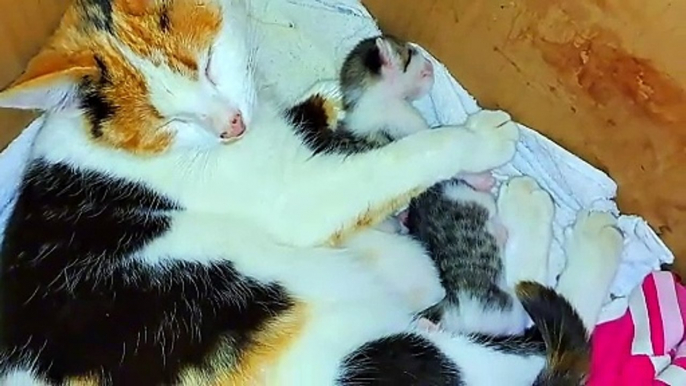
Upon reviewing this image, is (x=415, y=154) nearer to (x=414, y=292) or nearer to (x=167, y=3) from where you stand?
(x=414, y=292)

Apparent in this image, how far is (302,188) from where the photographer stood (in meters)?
1.56

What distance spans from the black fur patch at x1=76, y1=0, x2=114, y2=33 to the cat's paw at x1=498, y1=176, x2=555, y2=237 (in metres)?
0.65

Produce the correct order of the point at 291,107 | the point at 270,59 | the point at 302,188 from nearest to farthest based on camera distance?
the point at 302,188, the point at 291,107, the point at 270,59

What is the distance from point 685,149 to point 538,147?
30 cm

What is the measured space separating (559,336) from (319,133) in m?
0.44

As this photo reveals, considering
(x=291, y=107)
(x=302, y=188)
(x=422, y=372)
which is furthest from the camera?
(x=291, y=107)

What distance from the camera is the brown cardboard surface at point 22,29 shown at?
5.53ft

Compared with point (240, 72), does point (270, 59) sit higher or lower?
lower

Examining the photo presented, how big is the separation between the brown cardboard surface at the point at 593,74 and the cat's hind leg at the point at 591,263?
6 centimetres

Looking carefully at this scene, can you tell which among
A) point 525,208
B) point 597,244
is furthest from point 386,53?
point 597,244

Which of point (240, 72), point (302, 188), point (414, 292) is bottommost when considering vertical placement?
point (414, 292)

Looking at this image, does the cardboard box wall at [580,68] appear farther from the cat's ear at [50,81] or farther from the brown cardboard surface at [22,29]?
the cat's ear at [50,81]

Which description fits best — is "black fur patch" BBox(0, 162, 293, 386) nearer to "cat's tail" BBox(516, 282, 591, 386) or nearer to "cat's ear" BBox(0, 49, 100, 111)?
"cat's ear" BBox(0, 49, 100, 111)

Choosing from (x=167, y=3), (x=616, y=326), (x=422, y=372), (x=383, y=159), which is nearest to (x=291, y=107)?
(x=383, y=159)
